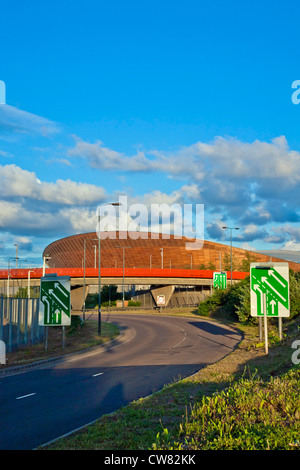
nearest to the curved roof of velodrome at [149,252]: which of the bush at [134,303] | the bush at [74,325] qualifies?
the bush at [134,303]

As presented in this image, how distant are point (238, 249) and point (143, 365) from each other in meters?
137

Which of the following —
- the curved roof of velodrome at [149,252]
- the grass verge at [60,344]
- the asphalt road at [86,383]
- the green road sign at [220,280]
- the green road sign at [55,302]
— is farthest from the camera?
the curved roof of velodrome at [149,252]

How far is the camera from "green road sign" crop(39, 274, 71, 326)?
23.3m

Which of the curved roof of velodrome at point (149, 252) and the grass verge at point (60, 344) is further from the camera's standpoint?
the curved roof of velodrome at point (149, 252)

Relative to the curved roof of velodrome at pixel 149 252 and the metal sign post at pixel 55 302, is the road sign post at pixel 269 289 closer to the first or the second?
the metal sign post at pixel 55 302

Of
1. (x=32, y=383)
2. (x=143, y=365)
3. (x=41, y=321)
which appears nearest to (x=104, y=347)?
(x=41, y=321)

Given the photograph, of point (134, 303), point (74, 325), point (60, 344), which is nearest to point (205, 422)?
point (60, 344)

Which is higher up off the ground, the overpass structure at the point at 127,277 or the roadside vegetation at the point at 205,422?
the overpass structure at the point at 127,277

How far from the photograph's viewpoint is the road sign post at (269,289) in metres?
18.9

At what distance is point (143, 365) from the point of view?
19.1 meters

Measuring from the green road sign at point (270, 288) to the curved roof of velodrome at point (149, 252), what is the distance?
117 meters

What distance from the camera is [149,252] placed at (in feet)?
476

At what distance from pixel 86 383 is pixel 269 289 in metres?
8.76
